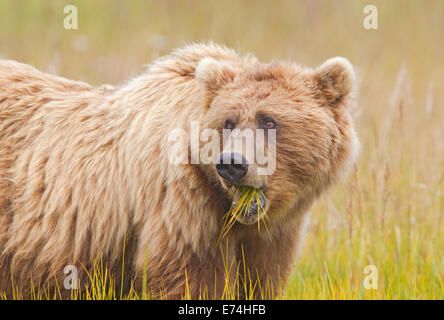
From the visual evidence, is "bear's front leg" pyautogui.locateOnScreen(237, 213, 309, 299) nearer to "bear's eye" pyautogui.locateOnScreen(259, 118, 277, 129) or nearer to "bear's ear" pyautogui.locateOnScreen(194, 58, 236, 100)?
"bear's eye" pyautogui.locateOnScreen(259, 118, 277, 129)

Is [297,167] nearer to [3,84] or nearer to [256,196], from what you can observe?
[256,196]

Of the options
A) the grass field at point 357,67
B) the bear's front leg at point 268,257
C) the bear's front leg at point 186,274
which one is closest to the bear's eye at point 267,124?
the bear's front leg at point 268,257

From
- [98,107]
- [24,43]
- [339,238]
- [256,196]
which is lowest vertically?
[339,238]

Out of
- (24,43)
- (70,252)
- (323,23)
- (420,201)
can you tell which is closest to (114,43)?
(24,43)

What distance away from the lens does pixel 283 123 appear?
4.08 metres

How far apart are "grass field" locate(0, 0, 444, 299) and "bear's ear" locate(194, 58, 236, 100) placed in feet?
5.03

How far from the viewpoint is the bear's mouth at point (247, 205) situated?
3913 mm

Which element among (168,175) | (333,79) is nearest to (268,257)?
(168,175)

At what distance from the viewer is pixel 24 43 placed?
12.0m

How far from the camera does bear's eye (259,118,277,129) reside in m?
4.06

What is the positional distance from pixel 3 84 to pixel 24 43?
296 inches

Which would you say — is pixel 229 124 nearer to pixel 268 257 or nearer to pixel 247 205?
pixel 247 205

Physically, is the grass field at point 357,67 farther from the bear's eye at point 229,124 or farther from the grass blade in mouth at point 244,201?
the bear's eye at point 229,124

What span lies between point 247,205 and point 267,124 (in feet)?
1.74
